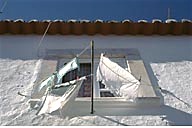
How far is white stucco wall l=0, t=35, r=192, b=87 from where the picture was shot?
6.12 meters

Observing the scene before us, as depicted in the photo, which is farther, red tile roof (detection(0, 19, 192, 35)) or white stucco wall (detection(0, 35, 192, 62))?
red tile roof (detection(0, 19, 192, 35))

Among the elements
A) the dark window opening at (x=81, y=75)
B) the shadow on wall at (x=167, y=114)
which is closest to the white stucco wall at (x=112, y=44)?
the dark window opening at (x=81, y=75)

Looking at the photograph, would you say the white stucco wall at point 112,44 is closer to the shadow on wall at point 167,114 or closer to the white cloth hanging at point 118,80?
the white cloth hanging at point 118,80

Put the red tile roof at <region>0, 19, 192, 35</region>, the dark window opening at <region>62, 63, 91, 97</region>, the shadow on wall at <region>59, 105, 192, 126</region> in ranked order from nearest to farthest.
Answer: the shadow on wall at <region>59, 105, 192, 126</region> < the dark window opening at <region>62, 63, 91, 97</region> < the red tile roof at <region>0, 19, 192, 35</region>

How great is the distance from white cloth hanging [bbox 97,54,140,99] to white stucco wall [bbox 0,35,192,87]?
35.9 inches

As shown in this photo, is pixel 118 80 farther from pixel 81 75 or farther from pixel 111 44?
pixel 111 44

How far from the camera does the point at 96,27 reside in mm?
6367

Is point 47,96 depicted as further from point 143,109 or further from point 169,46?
point 169,46

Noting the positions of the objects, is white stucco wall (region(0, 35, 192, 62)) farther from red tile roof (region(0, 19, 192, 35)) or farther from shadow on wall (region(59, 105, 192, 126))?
shadow on wall (region(59, 105, 192, 126))

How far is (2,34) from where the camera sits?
21.0ft

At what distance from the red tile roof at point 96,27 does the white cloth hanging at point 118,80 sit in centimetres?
115

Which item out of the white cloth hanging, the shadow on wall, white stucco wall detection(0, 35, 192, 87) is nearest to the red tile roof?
white stucco wall detection(0, 35, 192, 87)

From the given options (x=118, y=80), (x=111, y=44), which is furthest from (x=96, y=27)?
(x=118, y=80)

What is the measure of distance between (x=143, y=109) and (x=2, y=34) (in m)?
2.74
